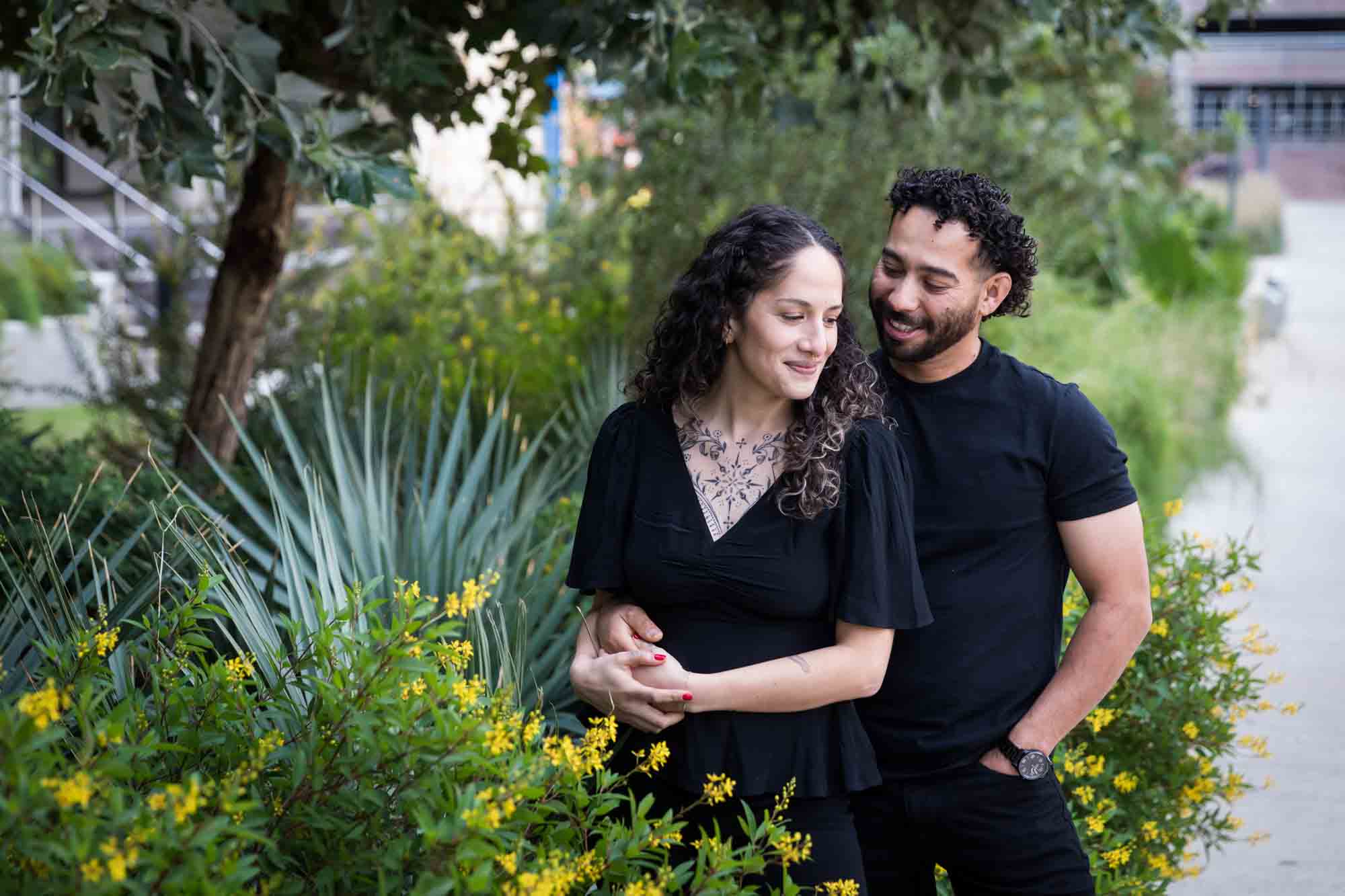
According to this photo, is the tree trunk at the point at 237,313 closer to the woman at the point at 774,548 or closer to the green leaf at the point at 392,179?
the green leaf at the point at 392,179

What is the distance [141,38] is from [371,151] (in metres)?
0.60

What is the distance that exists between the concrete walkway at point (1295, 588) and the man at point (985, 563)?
1336mm

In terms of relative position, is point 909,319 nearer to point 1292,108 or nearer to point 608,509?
point 608,509

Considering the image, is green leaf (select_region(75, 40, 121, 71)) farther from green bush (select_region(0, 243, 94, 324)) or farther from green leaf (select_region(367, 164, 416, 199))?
green bush (select_region(0, 243, 94, 324))

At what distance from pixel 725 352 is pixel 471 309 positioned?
17.3 ft

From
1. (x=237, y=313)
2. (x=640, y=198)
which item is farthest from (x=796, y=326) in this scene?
(x=640, y=198)

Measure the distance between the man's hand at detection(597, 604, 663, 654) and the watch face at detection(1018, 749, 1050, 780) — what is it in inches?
25.3

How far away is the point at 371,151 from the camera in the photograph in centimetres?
348

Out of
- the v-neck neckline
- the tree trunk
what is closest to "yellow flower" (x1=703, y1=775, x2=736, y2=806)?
the v-neck neckline

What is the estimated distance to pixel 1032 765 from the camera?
237 centimetres

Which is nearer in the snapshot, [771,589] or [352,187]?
[771,589]

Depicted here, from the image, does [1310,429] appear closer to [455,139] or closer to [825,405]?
[455,139]

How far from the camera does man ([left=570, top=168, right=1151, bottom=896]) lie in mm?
2357

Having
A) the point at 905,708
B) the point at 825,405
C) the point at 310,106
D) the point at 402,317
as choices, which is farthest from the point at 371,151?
the point at 402,317
